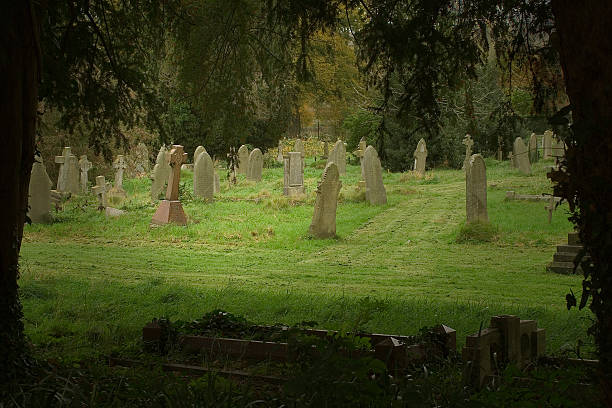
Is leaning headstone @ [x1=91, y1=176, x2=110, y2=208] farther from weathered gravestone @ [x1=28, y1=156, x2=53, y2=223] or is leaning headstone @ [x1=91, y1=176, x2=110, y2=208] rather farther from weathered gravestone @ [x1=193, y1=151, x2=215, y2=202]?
weathered gravestone @ [x1=193, y1=151, x2=215, y2=202]

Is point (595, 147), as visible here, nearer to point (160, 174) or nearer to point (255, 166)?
point (160, 174)

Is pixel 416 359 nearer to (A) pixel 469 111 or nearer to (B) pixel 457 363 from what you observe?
(B) pixel 457 363

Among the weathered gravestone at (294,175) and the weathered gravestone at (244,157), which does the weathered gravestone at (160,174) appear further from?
the weathered gravestone at (244,157)

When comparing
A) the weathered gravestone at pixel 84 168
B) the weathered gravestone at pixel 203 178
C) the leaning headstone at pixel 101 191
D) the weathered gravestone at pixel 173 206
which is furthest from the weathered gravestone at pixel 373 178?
the weathered gravestone at pixel 84 168

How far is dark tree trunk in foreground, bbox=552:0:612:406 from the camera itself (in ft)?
9.71

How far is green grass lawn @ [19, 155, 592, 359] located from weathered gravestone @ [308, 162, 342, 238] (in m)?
0.25

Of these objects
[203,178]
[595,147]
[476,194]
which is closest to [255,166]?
[203,178]

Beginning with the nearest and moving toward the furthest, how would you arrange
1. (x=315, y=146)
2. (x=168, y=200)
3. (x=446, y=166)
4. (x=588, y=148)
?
(x=588, y=148)
(x=168, y=200)
(x=446, y=166)
(x=315, y=146)

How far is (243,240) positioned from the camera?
50.5 ft

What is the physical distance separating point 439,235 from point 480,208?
1.03 metres

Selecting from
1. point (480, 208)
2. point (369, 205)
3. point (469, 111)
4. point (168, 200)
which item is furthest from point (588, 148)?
point (369, 205)

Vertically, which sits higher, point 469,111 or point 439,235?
point 469,111

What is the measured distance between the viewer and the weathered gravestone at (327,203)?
14.6m

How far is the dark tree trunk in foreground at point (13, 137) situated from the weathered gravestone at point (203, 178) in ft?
50.8
